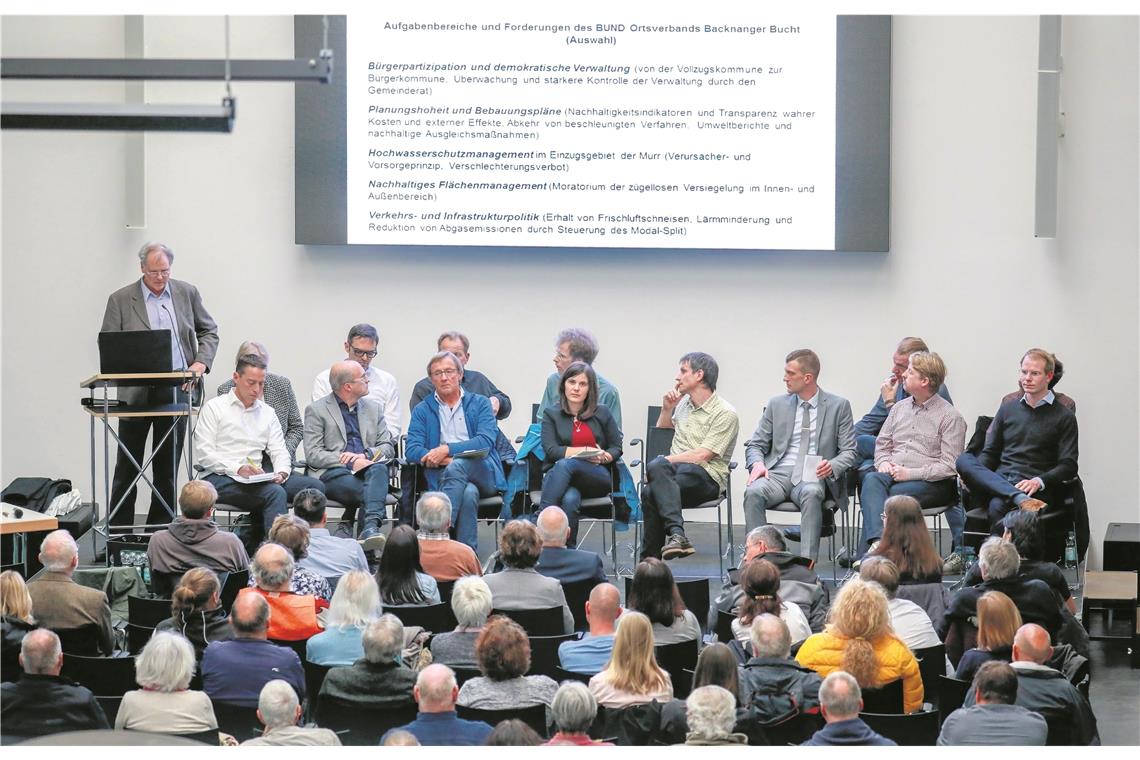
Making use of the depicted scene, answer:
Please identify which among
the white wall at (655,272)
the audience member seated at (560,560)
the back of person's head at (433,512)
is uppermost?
the white wall at (655,272)

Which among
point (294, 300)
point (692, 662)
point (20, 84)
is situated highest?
point (20, 84)

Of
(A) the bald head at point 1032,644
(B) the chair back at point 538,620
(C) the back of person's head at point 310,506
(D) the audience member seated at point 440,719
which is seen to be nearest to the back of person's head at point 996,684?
(A) the bald head at point 1032,644

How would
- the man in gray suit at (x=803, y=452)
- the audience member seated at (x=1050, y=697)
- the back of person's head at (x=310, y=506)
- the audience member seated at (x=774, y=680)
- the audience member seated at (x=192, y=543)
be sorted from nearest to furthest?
the audience member seated at (x=774, y=680) → the audience member seated at (x=1050, y=697) → the audience member seated at (x=192, y=543) → the back of person's head at (x=310, y=506) → the man in gray suit at (x=803, y=452)

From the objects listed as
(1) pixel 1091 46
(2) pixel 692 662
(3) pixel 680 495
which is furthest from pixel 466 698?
(1) pixel 1091 46

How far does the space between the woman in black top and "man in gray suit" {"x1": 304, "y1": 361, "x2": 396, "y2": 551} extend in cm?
84

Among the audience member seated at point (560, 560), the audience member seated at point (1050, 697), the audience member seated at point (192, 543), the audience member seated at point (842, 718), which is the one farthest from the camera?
the audience member seated at point (192, 543)

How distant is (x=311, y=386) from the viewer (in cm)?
908

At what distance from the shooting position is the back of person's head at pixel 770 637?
474 cm

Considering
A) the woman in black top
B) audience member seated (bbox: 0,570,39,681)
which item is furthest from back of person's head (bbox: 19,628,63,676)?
the woman in black top

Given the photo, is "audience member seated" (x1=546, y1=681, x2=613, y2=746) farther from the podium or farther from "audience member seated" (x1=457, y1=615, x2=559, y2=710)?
the podium

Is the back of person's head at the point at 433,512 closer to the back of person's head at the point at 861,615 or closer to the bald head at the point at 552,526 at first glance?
the bald head at the point at 552,526

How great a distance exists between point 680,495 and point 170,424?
2541 mm

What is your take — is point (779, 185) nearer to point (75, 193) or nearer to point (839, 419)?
point (839, 419)

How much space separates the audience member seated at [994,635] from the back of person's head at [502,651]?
1.51 metres
